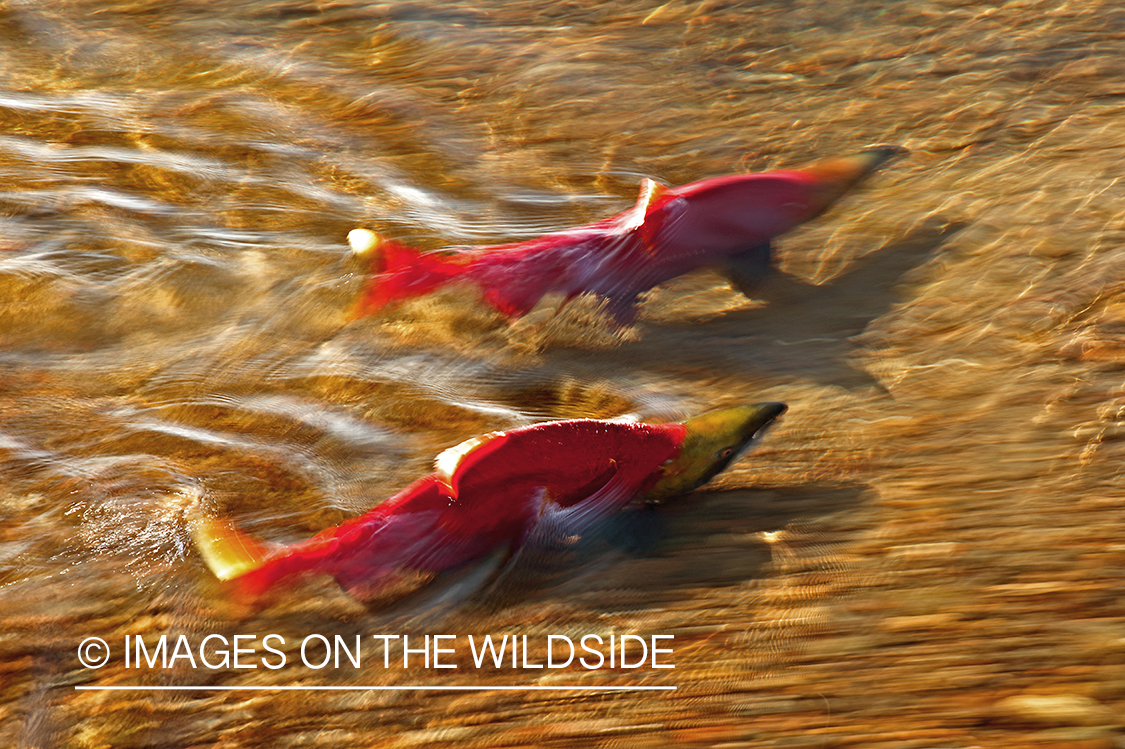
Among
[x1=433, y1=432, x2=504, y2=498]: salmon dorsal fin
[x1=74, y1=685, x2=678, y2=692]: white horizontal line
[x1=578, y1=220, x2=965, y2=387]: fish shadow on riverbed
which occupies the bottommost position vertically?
[x1=74, y1=685, x2=678, y2=692]: white horizontal line

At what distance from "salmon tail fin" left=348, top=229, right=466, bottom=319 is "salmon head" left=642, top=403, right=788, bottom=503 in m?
1.16

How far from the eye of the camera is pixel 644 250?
9.66ft

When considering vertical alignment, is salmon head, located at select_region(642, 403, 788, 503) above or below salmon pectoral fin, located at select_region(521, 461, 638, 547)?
above

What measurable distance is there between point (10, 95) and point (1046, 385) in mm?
4272

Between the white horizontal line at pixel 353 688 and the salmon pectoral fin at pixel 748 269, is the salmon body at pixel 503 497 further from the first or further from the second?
the salmon pectoral fin at pixel 748 269

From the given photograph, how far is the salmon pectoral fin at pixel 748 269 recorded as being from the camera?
2992 mm

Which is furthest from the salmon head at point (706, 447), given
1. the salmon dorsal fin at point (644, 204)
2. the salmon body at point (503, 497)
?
the salmon dorsal fin at point (644, 204)

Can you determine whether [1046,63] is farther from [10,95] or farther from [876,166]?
[10,95]

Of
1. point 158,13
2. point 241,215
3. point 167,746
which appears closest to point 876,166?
point 241,215

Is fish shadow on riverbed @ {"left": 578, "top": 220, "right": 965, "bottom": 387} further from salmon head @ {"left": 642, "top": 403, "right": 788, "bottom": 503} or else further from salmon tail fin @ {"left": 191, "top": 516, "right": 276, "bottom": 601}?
salmon tail fin @ {"left": 191, "top": 516, "right": 276, "bottom": 601}

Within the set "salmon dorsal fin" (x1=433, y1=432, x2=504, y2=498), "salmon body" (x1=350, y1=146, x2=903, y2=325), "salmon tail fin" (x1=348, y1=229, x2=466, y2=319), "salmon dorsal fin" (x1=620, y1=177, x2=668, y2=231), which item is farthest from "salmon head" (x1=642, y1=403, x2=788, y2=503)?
"salmon tail fin" (x1=348, y1=229, x2=466, y2=319)

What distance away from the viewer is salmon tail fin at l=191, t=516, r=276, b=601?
2.15 metres

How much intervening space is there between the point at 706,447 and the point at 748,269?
1.01 m

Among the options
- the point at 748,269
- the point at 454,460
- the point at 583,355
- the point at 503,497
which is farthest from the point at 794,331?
the point at 454,460
